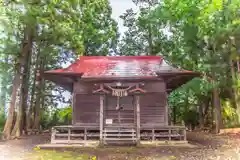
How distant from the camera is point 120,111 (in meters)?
12.8

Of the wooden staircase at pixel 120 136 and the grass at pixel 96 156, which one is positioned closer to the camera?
the grass at pixel 96 156

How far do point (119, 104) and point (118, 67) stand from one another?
2128 millimetres

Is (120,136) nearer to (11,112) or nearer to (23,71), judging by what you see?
(11,112)

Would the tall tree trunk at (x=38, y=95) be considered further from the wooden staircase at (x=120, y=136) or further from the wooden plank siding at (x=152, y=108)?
the wooden plank siding at (x=152, y=108)

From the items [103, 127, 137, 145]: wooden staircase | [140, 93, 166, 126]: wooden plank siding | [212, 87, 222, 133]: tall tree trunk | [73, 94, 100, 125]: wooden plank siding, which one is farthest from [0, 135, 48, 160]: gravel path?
[212, 87, 222, 133]: tall tree trunk

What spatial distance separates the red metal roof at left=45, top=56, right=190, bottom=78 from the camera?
12.3 meters

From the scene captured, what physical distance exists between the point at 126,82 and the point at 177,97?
10.7 meters

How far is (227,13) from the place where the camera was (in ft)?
47.7

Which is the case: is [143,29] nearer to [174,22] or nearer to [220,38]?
[174,22]

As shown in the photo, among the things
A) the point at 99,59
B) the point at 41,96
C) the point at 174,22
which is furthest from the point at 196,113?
the point at 41,96

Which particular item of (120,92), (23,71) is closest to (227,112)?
(120,92)

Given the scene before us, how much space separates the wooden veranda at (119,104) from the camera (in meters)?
11.7

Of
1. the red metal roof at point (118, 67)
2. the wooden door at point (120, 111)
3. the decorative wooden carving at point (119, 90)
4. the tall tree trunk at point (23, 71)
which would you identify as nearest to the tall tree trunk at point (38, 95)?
the tall tree trunk at point (23, 71)

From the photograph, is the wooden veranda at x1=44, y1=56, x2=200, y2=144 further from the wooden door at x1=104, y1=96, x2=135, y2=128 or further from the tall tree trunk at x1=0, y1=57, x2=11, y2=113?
the tall tree trunk at x1=0, y1=57, x2=11, y2=113
